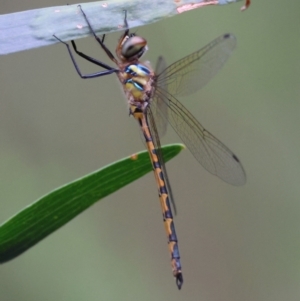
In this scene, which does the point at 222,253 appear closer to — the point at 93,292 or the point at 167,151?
the point at 93,292

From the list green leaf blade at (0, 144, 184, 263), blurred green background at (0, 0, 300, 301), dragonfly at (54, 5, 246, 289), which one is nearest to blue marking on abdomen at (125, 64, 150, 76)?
dragonfly at (54, 5, 246, 289)

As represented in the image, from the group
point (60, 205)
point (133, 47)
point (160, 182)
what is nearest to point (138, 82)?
point (133, 47)

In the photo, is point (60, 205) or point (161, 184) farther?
point (161, 184)

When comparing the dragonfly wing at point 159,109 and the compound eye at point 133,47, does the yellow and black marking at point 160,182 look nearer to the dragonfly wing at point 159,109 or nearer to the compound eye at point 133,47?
the dragonfly wing at point 159,109

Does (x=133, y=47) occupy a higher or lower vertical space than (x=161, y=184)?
higher

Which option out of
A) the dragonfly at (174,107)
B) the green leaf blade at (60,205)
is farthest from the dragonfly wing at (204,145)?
the green leaf blade at (60,205)

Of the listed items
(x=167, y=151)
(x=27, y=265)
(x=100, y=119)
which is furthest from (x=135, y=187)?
(x=167, y=151)

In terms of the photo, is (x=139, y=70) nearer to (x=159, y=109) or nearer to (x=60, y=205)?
(x=159, y=109)
